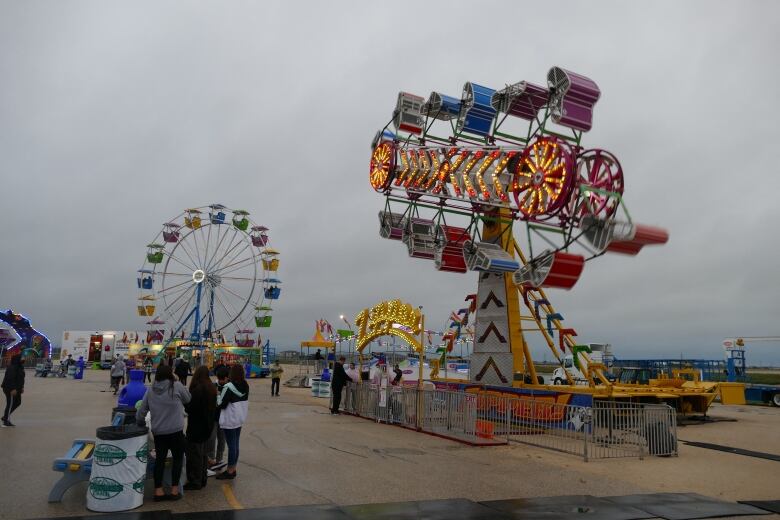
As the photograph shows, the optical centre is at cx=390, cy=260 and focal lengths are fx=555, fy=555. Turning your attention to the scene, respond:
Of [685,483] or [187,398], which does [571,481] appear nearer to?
[685,483]

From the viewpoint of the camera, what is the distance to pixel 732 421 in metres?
19.0

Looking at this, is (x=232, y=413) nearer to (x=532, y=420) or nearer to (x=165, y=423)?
(x=165, y=423)

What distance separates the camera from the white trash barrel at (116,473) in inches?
235

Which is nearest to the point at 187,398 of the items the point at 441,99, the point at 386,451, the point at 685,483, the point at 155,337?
the point at 386,451

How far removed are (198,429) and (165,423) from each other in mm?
485

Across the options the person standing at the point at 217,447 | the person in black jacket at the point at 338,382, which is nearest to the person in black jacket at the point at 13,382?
the person standing at the point at 217,447

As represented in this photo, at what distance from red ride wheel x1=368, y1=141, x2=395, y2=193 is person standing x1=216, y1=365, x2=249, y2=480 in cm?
1029

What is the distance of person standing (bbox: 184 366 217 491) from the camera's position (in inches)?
274

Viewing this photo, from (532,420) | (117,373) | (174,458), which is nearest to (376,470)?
(174,458)

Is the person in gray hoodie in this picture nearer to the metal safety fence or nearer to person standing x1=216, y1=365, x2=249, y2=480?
person standing x1=216, y1=365, x2=249, y2=480

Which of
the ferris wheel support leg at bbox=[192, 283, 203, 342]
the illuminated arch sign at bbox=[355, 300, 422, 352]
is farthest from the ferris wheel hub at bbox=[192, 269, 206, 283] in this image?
the illuminated arch sign at bbox=[355, 300, 422, 352]

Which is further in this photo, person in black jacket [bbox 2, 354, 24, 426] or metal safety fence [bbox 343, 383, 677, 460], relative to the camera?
person in black jacket [bbox 2, 354, 24, 426]

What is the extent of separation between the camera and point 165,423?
6.55 metres

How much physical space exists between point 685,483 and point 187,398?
7.47m
